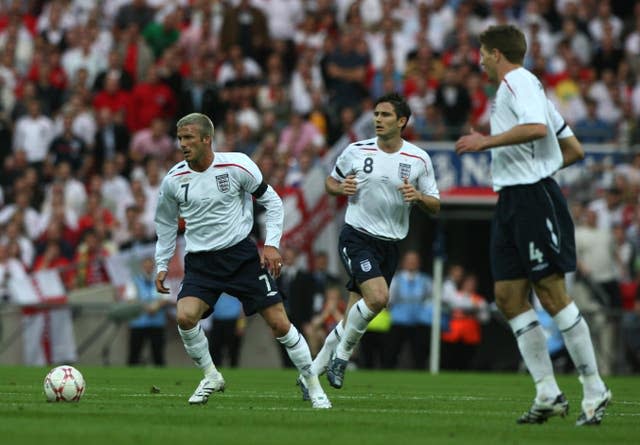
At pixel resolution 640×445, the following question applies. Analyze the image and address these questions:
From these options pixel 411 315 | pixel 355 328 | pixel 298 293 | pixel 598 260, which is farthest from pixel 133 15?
pixel 355 328

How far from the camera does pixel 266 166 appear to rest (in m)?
24.6

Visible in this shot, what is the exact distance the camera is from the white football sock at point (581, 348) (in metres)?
10.1

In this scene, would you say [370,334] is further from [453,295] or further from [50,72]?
[50,72]

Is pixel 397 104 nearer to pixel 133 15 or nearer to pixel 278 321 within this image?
pixel 278 321

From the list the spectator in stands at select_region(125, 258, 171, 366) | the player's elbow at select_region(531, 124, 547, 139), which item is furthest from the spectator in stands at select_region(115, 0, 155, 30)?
the player's elbow at select_region(531, 124, 547, 139)

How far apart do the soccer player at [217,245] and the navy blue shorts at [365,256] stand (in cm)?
171

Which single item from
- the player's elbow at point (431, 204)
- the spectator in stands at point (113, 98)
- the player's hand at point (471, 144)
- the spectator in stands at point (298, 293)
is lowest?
the spectator in stands at point (298, 293)

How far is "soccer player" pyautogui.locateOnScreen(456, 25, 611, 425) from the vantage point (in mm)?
10039

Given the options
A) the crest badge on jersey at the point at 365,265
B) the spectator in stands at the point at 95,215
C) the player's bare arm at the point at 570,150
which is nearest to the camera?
the player's bare arm at the point at 570,150

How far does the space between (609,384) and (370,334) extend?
660cm

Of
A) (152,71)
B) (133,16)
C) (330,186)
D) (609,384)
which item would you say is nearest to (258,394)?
(330,186)

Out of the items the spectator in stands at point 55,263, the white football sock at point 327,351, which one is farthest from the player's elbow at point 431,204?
the spectator in stands at point 55,263

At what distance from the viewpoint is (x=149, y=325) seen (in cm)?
2400

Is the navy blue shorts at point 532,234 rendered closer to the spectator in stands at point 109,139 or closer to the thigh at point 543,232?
the thigh at point 543,232
